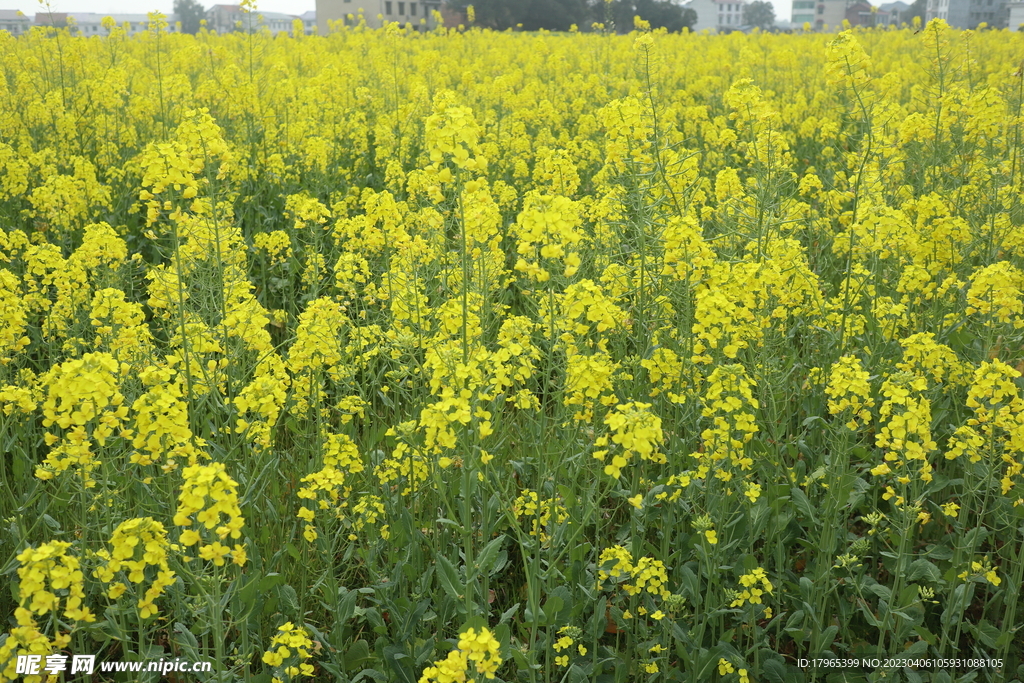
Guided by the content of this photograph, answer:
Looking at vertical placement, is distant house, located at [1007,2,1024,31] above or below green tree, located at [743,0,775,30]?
below

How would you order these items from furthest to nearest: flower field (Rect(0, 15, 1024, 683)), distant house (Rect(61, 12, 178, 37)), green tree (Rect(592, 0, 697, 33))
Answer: green tree (Rect(592, 0, 697, 33)), distant house (Rect(61, 12, 178, 37)), flower field (Rect(0, 15, 1024, 683))

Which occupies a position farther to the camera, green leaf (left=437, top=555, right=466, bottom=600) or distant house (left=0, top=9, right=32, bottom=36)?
distant house (left=0, top=9, right=32, bottom=36)

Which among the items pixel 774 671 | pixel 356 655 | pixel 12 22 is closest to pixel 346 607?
pixel 356 655

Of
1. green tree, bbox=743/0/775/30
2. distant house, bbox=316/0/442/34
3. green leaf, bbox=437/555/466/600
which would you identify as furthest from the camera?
green tree, bbox=743/0/775/30

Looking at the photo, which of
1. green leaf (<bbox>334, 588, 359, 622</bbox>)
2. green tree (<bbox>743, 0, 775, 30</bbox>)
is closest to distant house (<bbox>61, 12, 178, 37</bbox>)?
green leaf (<bbox>334, 588, 359, 622</bbox>)

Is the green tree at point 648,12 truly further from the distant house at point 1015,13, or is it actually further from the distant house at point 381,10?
the distant house at point 1015,13

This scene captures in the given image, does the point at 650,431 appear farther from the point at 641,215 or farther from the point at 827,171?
the point at 827,171

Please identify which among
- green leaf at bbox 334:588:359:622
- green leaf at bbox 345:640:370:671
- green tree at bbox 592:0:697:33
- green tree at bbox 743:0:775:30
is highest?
green tree at bbox 743:0:775:30

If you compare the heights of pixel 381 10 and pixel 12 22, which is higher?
pixel 381 10

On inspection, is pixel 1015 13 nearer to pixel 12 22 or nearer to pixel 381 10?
pixel 381 10

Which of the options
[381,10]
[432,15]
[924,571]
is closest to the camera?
[924,571]

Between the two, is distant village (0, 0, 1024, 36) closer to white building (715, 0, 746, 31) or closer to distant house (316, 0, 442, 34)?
distant house (316, 0, 442, 34)

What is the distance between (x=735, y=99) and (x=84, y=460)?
307 cm

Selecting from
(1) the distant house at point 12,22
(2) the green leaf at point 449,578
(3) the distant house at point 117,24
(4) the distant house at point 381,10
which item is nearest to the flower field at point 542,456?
(2) the green leaf at point 449,578
